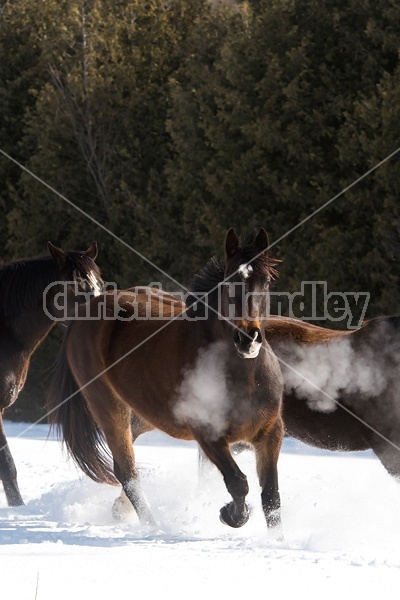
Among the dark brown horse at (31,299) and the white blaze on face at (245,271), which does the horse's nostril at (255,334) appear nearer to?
the white blaze on face at (245,271)

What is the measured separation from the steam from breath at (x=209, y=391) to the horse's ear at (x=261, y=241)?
61 cm

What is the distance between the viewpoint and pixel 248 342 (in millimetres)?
5391

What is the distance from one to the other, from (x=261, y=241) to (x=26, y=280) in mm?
2731

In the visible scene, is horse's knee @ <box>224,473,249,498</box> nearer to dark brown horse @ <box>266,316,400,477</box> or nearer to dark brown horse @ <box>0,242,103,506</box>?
dark brown horse @ <box>266,316,400,477</box>

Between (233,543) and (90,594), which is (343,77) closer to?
(233,543)

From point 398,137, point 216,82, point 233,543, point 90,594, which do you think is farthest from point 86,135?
point 90,594

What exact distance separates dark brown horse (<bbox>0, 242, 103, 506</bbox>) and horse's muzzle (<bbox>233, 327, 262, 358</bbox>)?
2.39 metres

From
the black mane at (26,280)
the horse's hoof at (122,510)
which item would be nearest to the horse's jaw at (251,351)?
the horse's hoof at (122,510)

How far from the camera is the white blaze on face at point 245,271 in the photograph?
5523 millimetres

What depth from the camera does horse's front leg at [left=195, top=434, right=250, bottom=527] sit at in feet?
18.4

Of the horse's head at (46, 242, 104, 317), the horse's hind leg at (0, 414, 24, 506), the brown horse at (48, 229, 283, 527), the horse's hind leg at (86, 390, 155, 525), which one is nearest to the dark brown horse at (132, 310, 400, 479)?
the brown horse at (48, 229, 283, 527)

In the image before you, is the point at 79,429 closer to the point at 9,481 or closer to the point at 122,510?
the point at 9,481

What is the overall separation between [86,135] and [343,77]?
4953 millimetres

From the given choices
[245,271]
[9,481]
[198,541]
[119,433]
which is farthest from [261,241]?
[9,481]
